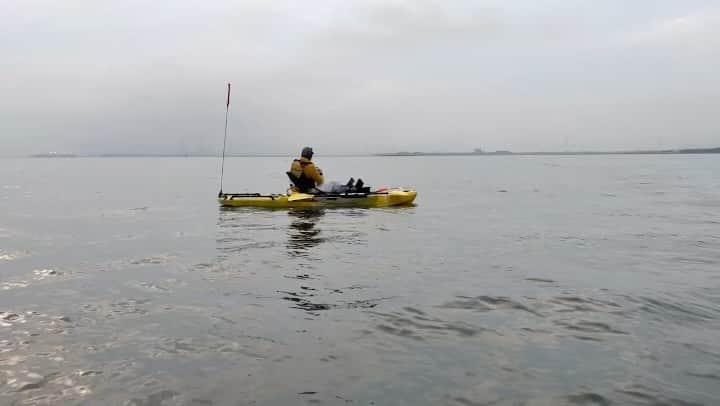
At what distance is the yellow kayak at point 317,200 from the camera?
22.2 meters

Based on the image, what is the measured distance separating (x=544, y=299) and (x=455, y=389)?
164 inches

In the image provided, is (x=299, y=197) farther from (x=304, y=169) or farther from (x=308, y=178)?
(x=304, y=169)

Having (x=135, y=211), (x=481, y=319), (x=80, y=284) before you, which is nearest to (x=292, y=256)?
(x=80, y=284)

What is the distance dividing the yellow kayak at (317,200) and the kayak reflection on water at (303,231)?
505 millimetres

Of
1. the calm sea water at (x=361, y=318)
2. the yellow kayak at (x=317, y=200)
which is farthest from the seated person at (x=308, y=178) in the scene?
the calm sea water at (x=361, y=318)

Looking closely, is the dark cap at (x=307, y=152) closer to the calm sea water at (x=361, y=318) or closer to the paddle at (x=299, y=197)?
the paddle at (x=299, y=197)

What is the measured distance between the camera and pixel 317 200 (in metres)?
22.2

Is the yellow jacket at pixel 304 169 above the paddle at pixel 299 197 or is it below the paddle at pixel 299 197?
above

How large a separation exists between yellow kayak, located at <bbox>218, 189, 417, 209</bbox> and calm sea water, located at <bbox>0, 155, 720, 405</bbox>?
16.9 ft

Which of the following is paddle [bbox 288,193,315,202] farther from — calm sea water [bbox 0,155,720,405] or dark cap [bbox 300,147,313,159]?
calm sea water [bbox 0,155,720,405]

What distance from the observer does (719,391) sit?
18.0 ft

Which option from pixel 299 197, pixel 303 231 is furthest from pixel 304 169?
pixel 303 231

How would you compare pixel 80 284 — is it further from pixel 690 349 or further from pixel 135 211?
pixel 135 211

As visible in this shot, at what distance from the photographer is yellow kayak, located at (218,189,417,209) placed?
22.2 metres
